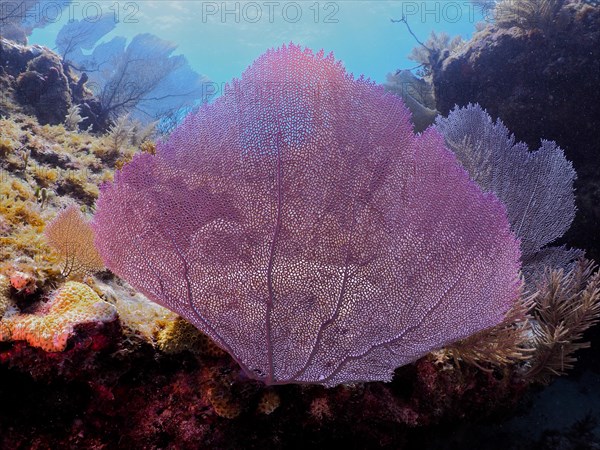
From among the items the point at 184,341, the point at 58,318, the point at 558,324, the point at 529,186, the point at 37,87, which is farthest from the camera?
the point at 37,87

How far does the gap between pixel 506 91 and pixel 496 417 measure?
5554 mm

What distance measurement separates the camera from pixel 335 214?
2.10 metres

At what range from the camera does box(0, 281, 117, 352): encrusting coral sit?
2.01 meters

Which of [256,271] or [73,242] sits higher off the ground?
[256,271]

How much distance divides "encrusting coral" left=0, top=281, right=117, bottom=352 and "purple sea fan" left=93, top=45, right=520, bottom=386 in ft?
0.80

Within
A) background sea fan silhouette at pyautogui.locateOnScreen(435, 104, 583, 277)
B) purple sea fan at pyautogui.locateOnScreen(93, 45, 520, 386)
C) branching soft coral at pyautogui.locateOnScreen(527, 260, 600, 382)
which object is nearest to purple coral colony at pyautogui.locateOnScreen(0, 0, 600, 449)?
purple sea fan at pyautogui.locateOnScreen(93, 45, 520, 386)

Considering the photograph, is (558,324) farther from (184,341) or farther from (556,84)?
(556,84)

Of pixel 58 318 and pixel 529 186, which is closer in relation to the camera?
pixel 58 318

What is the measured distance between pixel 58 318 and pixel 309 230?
1448 mm

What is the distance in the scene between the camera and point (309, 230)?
2.08 metres

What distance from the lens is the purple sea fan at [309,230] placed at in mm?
2094

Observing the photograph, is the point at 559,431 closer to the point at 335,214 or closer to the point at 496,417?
the point at 496,417

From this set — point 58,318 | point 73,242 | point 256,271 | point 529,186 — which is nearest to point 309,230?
point 256,271

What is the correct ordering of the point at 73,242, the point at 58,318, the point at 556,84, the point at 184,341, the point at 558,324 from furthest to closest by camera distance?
1. the point at 556,84
2. the point at 558,324
3. the point at 73,242
4. the point at 184,341
5. the point at 58,318
